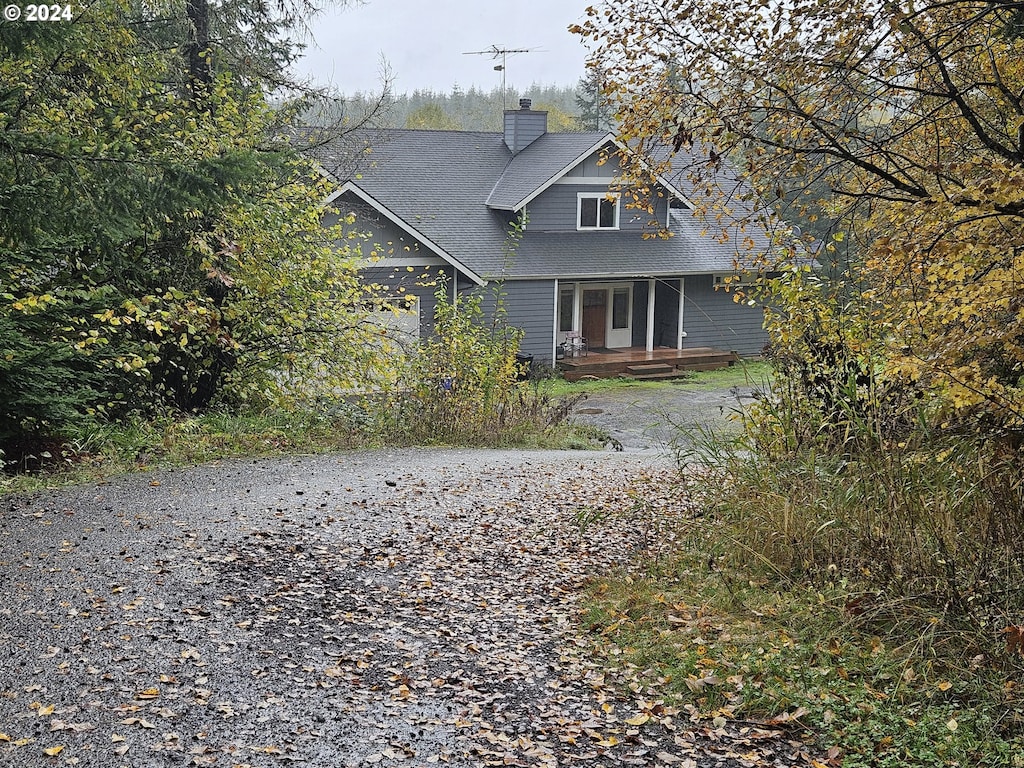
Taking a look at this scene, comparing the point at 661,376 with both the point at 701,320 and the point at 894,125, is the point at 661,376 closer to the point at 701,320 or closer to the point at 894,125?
the point at 701,320

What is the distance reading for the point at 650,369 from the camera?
26547 mm

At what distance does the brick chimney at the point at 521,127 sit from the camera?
28938 millimetres

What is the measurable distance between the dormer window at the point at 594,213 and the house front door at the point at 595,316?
2010 mm

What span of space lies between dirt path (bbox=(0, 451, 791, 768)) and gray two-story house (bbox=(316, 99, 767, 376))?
15.3 meters

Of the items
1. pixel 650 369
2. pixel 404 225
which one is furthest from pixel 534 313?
pixel 404 225

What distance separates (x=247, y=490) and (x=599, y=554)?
3.28 metres

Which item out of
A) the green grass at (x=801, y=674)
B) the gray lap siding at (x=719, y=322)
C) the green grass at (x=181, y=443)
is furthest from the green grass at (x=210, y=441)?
the gray lap siding at (x=719, y=322)

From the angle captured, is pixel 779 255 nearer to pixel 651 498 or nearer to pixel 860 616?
pixel 651 498

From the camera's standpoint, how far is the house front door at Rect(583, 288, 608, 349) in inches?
1133

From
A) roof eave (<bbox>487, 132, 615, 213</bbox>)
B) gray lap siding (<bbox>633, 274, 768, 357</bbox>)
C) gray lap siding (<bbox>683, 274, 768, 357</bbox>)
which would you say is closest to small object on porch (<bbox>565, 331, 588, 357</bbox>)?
gray lap siding (<bbox>633, 274, 768, 357</bbox>)

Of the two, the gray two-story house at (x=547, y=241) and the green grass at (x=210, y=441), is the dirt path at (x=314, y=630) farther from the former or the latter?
the gray two-story house at (x=547, y=241)

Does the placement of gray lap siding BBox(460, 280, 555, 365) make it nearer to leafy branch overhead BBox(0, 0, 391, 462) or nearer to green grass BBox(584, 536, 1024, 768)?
leafy branch overhead BBox(0, 0, 391, 462)

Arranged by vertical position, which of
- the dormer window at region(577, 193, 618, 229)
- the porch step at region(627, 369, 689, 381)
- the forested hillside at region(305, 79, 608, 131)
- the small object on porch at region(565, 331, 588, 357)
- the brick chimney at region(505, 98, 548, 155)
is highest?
the forested hillside at region(305, 79, 608, 131)

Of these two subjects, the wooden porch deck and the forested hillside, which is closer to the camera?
the wooden porch deck
